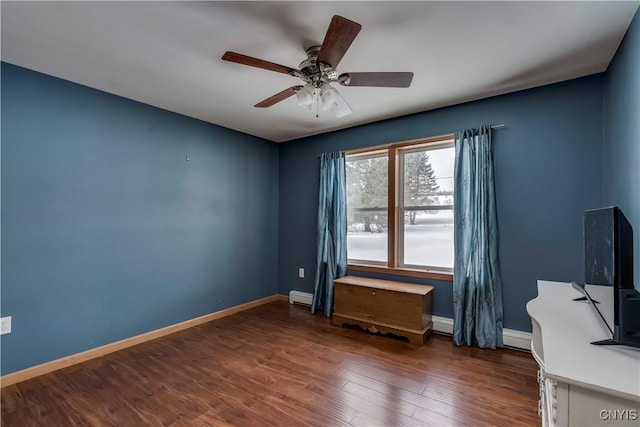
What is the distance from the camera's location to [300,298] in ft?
14.5

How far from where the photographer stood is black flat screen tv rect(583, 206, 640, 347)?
1.14 m

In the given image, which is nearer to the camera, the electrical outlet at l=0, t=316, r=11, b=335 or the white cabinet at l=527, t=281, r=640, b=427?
the white cabinet at l=527, t=281, r=640, b=427

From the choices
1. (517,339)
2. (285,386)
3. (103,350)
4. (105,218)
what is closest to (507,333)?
(517,339)

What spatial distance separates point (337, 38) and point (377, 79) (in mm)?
544

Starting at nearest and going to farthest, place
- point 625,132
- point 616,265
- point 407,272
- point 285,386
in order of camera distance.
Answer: point 616,265 < point 625,132 < point 285,386 < point 407,272

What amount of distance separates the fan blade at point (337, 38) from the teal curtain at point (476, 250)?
6.27 ft

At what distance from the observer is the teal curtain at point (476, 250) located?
2.88 m

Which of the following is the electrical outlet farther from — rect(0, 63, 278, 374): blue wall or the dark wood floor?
the dark wood floor

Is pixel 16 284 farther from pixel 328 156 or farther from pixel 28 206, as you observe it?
pixel 328 156

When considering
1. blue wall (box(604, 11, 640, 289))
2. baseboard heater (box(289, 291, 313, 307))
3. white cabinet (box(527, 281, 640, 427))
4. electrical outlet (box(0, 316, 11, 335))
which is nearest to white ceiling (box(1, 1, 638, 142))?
blue wall (box(604, 11, 640, 289))

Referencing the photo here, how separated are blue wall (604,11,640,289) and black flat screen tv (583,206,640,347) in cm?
37

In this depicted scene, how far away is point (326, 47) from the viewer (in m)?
1.69

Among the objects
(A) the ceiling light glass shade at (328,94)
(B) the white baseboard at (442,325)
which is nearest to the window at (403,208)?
(B) the white baseboard at (442,325)

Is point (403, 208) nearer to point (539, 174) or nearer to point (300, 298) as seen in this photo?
point (539, 174)
